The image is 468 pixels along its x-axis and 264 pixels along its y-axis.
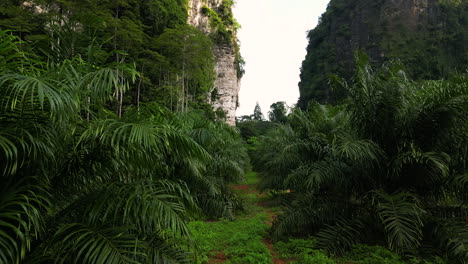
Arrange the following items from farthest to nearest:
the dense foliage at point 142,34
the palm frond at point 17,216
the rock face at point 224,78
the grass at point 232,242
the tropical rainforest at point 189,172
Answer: the rock face at point 224,78 < the dense foliage at point 142,34 < the grass at point 232,242 < the tropical rainforest at point 189,172 < the palm frond at point 17,216

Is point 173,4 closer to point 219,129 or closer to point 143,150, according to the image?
point 219,129

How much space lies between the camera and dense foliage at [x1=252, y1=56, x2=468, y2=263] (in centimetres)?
425

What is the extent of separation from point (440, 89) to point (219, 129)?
5396 millimetres

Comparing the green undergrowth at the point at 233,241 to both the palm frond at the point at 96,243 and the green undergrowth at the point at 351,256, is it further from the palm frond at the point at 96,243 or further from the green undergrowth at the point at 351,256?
the palm frond at the point at 96,243

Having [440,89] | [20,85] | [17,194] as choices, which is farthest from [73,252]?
[440,89]

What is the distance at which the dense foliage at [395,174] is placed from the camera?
4246mm

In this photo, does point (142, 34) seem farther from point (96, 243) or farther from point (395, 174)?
point (96, 243)

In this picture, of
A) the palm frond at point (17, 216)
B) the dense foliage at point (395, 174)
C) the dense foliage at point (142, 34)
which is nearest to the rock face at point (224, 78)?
the dense foliage at point (142, 34)

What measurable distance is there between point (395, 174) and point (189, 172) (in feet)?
13.0

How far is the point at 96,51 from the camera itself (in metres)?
3.06

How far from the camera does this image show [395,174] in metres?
4.81

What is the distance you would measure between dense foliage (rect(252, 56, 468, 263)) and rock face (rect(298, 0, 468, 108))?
35.6 metres

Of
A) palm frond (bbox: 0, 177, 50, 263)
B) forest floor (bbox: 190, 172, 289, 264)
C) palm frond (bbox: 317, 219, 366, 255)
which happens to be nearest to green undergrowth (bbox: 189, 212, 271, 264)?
forest floor (bbox: 190, 172, 289, 264)

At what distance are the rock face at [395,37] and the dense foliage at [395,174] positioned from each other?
35.6 meters
